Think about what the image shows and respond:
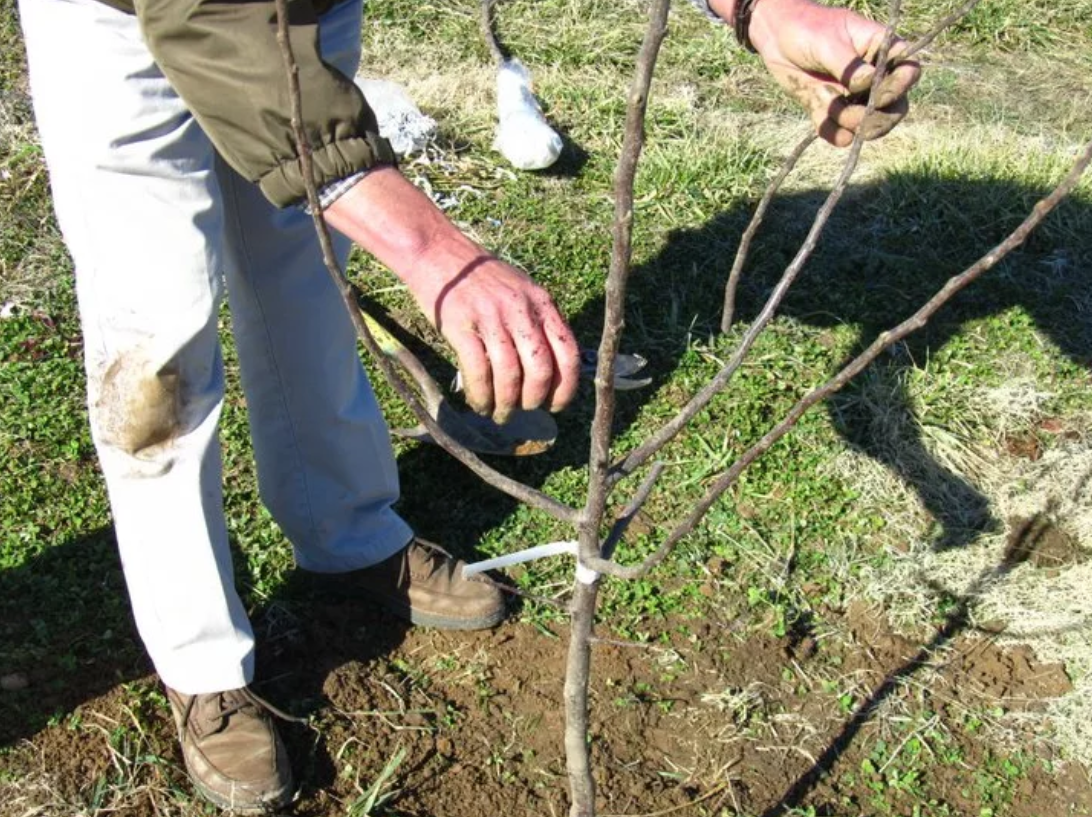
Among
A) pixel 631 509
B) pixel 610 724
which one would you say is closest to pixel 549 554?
pixel 631 509

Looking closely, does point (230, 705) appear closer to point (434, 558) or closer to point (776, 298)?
point (434, 558)

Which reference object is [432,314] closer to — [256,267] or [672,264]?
[256,267]

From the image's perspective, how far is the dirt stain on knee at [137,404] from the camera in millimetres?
2412

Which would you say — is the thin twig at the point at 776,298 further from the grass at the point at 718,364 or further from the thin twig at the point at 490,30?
A: the thin twig at the point at 490,30

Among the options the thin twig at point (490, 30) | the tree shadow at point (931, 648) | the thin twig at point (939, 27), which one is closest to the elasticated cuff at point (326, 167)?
the thin twig at point (939, 27)

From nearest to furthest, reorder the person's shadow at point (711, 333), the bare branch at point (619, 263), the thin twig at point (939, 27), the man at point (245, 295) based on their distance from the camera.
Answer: the bare branch at point (619, 263) → the thin twig at point (939, 27) → the man at point (245, 295) → the person's shadow at point (711, 333)

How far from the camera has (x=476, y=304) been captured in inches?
73.6

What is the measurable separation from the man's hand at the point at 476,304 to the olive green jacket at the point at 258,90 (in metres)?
0.08

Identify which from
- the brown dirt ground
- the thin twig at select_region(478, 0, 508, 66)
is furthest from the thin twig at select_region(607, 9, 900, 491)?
the thin twig at select_region(478, 0, 508, 66)

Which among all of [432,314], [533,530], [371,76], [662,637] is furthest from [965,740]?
[371,76]

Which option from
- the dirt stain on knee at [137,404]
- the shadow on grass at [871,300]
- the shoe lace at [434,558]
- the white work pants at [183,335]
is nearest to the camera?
the white work pants at [183,335]

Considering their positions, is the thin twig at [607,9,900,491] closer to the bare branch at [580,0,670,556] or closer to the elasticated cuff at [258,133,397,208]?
the bare branch at [580,0,670,556]

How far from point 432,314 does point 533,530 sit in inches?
63.9

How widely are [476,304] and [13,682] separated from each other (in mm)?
1742
